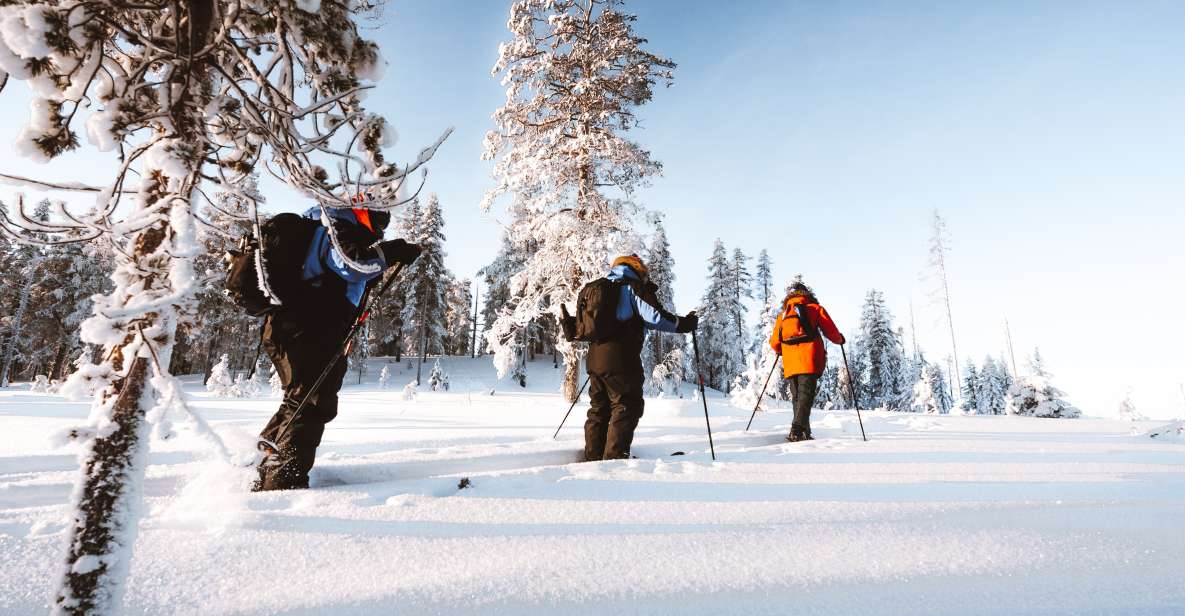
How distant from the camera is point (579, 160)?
1202cm

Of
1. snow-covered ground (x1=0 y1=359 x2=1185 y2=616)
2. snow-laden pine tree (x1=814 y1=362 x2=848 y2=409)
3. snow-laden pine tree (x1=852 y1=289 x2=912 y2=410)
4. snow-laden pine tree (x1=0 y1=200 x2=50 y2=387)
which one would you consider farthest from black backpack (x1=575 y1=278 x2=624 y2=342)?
snow-laden pine tree (x1=852 y1=289 x2=912 y2=410)

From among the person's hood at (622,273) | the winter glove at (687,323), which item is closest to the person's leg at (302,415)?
the person's hood at (622,273)

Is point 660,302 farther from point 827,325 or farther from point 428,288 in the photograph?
point 428,288

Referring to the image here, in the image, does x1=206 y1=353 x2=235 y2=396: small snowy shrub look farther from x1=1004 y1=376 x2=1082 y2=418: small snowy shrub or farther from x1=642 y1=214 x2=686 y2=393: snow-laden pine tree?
x1=1004 y1=376 x2=1082 y2=418: small snowy shrub

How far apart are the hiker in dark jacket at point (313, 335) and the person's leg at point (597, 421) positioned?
2.17 metres

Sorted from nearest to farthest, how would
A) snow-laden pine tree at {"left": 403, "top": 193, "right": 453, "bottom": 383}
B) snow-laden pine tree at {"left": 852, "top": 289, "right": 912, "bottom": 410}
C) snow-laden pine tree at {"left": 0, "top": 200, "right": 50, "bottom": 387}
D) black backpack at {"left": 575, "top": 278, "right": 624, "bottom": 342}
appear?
black backpack at {"left": 575, "top": 278, "right": 624, "bottom": 342} < snow-laden pine tree at {"left": 0, "top": 200, "right": 50, "bottom": 387} < snow-laden pine tree at {"left": 403, "top": 193, "right": 453, "bottom": 383} < snow-laden pine tree at {"left": 852, "top": 289, "right": 912, "bottom": 410}

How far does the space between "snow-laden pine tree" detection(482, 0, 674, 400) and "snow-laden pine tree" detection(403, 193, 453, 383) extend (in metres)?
21.4

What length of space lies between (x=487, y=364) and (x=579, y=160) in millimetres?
30488

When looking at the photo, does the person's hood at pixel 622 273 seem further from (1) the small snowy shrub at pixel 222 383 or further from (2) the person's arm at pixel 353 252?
(1) the small snowy shrub at pixel 222 383

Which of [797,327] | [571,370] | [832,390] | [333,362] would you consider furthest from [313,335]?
[832,390]

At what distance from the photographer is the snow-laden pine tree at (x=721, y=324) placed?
40938 millimetres

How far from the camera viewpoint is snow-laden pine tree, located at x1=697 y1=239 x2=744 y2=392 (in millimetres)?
40938

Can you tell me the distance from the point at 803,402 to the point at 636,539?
4.52m

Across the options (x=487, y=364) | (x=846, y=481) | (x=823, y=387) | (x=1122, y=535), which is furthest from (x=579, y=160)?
(x=823, y=387)
